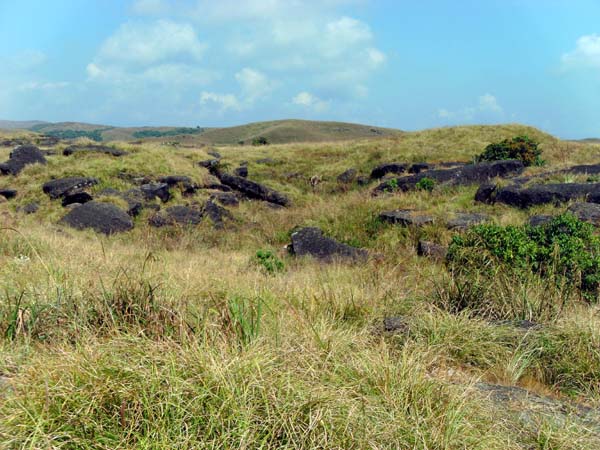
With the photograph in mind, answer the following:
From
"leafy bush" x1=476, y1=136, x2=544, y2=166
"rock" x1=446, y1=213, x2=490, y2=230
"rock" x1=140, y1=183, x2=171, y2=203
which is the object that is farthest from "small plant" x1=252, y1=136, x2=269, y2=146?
"rock" x1=446, y1=213, x2=490, y2=230

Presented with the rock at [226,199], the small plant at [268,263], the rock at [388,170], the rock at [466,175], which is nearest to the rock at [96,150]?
the rock at [226,199]

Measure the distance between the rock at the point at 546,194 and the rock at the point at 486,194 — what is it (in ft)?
1.67

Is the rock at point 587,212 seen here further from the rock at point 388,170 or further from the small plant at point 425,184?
the rock at point 388,170

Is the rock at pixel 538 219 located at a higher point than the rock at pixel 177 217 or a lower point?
higher

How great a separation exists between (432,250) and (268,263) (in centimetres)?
349

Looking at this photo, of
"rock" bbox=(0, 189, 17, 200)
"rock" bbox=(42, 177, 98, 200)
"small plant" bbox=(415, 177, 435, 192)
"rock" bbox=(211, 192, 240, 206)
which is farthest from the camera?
"rock" bbox=(211, 192, 240, 206)

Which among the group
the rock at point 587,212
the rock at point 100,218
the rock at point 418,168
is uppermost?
the rock at point 418,168

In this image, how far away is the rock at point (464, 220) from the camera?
10.9m

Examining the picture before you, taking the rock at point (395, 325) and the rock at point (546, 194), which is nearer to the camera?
the rock at point (395, 325)

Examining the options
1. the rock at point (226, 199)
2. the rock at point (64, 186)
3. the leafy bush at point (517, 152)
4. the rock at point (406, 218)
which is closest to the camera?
the rock at point (406, 218)

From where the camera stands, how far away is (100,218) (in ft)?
45.3

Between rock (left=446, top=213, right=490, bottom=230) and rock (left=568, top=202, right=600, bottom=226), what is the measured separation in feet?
5.93

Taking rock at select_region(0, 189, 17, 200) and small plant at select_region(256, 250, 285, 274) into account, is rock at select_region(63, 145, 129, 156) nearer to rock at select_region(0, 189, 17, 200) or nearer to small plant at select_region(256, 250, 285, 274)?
rock at select_region(0, 189, 17, 200)

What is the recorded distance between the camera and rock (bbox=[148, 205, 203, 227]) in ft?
47.4
